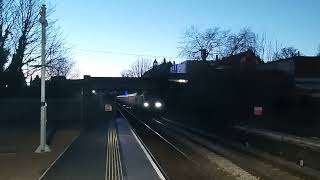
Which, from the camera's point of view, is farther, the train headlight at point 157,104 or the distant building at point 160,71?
the distant building at point 160,71

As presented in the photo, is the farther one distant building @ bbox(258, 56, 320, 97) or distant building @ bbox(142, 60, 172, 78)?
distant building @ bbox(142, 60, 172, 78)

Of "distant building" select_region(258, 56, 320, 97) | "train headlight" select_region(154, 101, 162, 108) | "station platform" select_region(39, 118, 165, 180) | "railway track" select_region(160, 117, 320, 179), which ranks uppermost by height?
"distant building" select_region(258, 56, 320, 97)

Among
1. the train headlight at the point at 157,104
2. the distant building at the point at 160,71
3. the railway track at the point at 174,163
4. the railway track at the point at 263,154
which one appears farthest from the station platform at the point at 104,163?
the distant building at the point at 160,71

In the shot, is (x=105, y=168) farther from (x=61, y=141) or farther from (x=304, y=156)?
(x=61, y=141)

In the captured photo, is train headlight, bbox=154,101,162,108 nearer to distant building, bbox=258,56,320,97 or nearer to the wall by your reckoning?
the wall

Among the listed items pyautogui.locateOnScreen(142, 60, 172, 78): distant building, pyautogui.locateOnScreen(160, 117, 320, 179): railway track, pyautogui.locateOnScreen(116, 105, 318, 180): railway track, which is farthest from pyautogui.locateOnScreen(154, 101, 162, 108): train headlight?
pyautogui.locateOnScreen(116, 105, 318, 180): railway track

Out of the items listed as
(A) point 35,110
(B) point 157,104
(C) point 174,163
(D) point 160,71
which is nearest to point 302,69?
(B) point 157,104

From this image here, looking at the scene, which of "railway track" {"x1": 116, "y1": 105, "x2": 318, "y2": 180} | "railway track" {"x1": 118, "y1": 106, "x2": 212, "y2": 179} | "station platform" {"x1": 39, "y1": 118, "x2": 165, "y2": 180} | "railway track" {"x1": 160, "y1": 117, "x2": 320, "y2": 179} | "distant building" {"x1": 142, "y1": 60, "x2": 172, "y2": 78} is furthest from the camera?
"distant building" {"x1": 142, "y1": 60, "x2": 172, "y2": 78}

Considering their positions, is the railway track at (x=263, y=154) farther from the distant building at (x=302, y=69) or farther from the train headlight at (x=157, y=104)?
the train headlight at (x=157, y=104)

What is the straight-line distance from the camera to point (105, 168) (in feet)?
70.6

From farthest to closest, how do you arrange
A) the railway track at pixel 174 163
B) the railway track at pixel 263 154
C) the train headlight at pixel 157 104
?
1. the train headlight at pixel 157 104
2. the railway track at pixel 263 154
3. the railway track at pixel 174 163

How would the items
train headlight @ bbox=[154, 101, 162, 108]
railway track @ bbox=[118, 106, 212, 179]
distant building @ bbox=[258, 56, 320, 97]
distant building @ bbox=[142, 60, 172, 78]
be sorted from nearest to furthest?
1. railway track @ bbox=[118, 106, 212, 179]
2. distant building @ bbox=[258, 56, 320, 97]
3. train headlight @ bbox=[154, 101, 162, 108]
4. distant building @ bbox=[142, 60, 172, 78]

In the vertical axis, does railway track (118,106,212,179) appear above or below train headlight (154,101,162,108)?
below

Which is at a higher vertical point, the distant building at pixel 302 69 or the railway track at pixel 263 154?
the distant building at pixel 302 69
